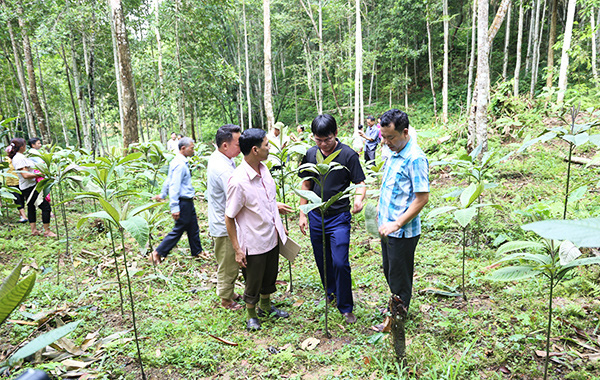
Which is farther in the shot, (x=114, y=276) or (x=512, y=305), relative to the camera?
(x=114, y=276)

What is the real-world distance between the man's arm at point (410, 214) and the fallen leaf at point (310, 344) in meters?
1.09

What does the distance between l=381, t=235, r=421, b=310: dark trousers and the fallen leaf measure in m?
0.75

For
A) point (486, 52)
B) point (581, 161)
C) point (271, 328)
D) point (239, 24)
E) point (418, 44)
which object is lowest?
point (271, 328)

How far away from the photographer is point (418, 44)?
2250 cm

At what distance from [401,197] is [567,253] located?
0.99m

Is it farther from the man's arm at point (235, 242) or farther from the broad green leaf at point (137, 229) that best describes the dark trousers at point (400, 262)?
the broad green leaf at point (137, 229)

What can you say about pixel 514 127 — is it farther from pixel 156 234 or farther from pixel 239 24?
pixel 239 24

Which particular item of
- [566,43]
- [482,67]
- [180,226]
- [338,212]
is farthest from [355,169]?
[566,43]

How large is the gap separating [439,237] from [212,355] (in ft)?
11.3

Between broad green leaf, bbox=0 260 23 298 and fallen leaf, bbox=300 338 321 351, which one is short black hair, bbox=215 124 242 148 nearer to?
fallen leaf, bbox=300 338 321 351

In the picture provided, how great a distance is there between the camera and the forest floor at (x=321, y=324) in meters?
2.24

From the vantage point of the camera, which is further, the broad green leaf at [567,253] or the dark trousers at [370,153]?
the dark trousers at [370,153]

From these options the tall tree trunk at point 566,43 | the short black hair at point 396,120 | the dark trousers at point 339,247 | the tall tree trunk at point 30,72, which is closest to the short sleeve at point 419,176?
the short black hair at point 396,120

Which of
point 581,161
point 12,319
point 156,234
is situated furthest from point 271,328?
point 581,161
